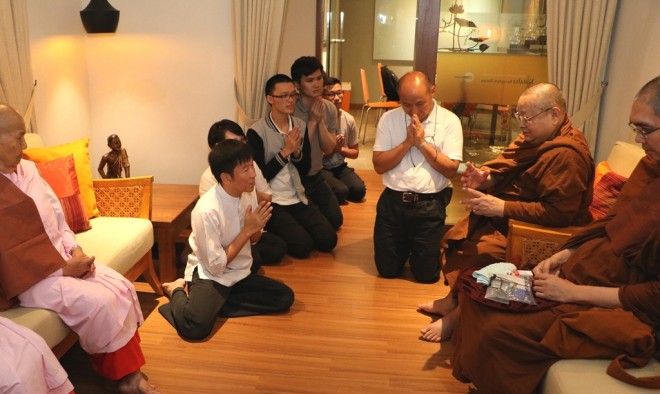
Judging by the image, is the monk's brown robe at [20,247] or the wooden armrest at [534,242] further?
the wooden armrest at [534,242]

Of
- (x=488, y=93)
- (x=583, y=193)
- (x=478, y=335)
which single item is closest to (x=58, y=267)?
(x=478, y=335)

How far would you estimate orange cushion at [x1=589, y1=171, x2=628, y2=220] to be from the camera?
3025 mm

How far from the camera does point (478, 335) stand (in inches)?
91.4

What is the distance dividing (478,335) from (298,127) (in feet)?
6.43

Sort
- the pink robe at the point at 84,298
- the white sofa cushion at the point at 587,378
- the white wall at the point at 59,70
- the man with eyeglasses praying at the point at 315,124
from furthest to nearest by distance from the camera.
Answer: the man with eyeglasses praying at the point at 315,124, the white wall at the point at 59,70, the pink robe at the point at 84,298, the white sofa cushion at the point at 587,378

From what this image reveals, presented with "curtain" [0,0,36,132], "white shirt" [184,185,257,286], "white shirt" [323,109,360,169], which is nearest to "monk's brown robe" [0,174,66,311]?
"white shirt" [184,185,257,286]

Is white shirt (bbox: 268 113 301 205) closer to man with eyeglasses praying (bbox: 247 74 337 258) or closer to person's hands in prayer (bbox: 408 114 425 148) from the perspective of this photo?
man with eyeglasses praying (bbox: 247 74 337 258)

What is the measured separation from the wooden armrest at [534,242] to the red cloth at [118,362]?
1.74 m

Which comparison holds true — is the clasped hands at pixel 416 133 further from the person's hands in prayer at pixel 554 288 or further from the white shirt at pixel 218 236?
the person's hands in prayer at pixel 554 288

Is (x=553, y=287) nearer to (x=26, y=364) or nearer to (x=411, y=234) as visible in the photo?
(x=411, y=234)

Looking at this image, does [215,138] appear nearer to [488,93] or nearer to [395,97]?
[488,93]

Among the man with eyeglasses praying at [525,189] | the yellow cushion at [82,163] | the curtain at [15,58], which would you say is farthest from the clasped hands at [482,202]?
the curtain at [15,58]

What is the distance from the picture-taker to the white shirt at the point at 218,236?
295 cm

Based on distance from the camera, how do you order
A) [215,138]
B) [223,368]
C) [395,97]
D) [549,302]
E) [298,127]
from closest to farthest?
[549,302], [223,368], [215,138], [298,127], [395,97]
